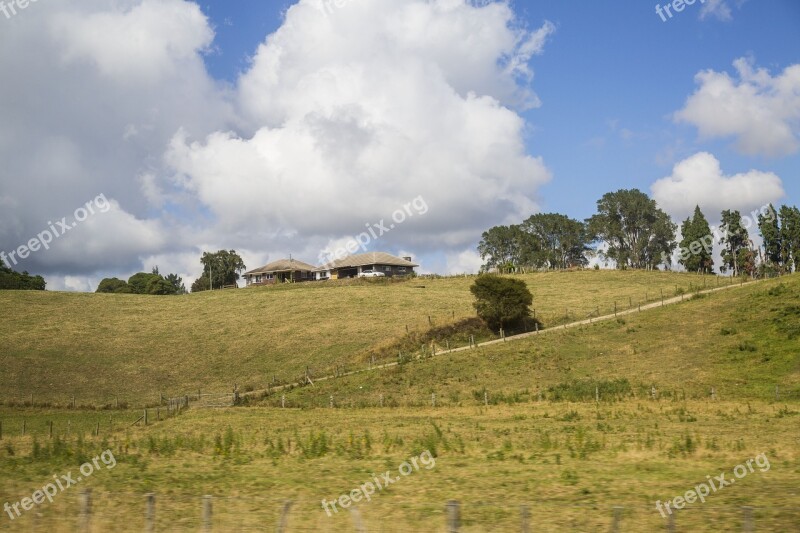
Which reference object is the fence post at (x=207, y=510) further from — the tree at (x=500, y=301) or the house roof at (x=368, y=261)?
the house roof at (x=368, y=261)

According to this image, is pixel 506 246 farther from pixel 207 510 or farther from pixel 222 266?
pixel 207 510

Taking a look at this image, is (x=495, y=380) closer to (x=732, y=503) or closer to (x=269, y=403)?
(x=269, y=403)

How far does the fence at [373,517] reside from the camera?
13.4m

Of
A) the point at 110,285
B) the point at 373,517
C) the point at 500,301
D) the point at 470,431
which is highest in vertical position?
the point at 110,285

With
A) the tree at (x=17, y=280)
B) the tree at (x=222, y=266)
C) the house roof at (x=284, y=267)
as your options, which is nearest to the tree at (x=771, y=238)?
the house roof at (x=284, y=267)

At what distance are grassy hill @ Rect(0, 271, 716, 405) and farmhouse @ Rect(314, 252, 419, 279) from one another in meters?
30.5

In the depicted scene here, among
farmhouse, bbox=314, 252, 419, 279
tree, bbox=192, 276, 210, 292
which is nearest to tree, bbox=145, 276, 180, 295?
tree, bbox=192, 276, 210, 292

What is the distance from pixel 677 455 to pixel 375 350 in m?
45.8

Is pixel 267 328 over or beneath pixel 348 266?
beneath

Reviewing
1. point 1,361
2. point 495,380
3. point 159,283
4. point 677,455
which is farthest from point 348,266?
point 677,455

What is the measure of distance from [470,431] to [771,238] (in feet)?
413

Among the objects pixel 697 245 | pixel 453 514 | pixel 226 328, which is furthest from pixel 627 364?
pixel 697 245

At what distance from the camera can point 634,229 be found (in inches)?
6481

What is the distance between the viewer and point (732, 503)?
15.6 m
